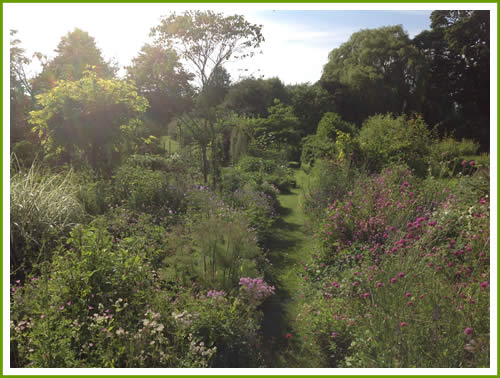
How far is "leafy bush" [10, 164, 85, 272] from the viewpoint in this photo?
13.6 feet

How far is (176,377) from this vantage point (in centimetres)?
223

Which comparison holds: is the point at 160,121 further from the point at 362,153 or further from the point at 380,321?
the point at 380,321

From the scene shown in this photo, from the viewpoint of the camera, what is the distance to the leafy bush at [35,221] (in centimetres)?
413

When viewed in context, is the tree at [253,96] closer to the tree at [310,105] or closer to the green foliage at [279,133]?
the tree at [310,105]

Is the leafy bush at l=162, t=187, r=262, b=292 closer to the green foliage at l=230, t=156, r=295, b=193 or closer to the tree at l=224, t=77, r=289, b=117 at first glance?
the green foliage at l=230, t=156, r=295, b=193

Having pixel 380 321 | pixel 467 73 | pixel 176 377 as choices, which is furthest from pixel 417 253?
pixel 467 73

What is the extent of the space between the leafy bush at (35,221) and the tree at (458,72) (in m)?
18.3

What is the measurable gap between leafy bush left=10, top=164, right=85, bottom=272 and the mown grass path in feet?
8.91

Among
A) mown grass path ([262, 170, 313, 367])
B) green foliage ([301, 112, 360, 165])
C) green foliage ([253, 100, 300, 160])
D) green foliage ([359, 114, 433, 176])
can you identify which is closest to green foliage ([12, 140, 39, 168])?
mown grass path ([262, 170, 313, 367])

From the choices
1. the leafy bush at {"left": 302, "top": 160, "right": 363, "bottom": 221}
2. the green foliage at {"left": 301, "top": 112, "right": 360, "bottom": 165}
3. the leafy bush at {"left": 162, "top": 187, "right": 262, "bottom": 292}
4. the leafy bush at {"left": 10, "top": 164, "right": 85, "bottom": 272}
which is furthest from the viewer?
the green foliage at {"left": 301, "top": 112, "right": 360, "bottom": 165}

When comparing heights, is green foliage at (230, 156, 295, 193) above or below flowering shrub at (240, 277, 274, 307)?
above

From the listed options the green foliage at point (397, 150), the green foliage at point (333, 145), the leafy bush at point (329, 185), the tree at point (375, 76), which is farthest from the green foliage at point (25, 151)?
the tree at point (375, 76)

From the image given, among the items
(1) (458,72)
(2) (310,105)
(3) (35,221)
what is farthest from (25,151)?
(1) (458,72)

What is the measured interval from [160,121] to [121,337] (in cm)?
1775
